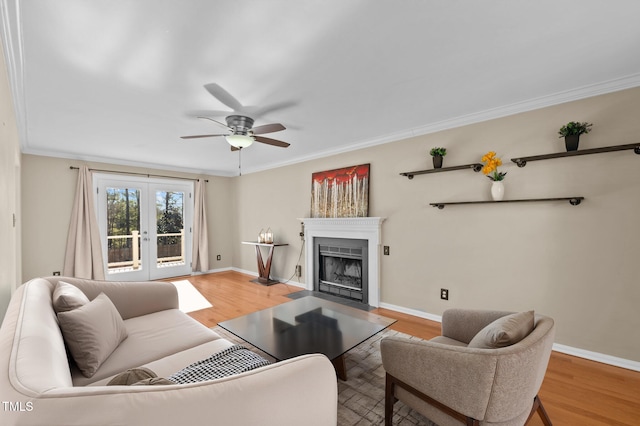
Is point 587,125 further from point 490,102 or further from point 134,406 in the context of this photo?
point 134,406

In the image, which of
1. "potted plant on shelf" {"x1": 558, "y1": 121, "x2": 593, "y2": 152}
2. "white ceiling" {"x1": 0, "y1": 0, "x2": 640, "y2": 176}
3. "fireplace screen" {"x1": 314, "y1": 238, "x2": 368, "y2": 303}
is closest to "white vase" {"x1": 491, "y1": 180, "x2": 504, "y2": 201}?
"potted plant on shelf" {"x1": 558, "y1": 121, "x2": 593, "y2": 152}

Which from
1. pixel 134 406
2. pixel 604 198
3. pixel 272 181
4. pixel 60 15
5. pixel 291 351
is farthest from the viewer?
pixel 272 181

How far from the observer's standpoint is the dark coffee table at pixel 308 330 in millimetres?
1967

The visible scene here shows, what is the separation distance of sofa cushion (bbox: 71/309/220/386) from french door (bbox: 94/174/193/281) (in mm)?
3584

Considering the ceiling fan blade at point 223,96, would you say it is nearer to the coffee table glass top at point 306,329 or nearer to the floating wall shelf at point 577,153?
the coffee table glass top at point 306,329

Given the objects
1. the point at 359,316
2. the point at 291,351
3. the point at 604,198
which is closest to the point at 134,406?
the point at 291,351

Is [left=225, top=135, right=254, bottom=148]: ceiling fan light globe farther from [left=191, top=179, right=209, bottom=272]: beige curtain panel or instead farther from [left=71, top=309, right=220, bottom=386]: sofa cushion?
[left=191, top=179, right=209, bottom=272]: beige curtain panel

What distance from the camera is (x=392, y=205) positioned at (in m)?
3.71

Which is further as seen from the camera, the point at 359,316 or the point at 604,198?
the point at 359,316

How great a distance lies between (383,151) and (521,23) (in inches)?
88.4

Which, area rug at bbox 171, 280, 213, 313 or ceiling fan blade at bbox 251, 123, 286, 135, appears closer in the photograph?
ceiling fan blade at bbox 251, 123, 286, 135

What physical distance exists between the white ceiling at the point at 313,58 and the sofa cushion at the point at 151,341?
6.23 feet

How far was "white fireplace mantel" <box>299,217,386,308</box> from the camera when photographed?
3811 mm

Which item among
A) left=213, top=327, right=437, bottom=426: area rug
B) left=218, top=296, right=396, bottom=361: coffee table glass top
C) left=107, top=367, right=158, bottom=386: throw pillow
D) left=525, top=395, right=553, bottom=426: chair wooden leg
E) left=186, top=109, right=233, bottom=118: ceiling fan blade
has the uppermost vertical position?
left=186, top=109, right=233, bottom=118: ceiling fan blade
